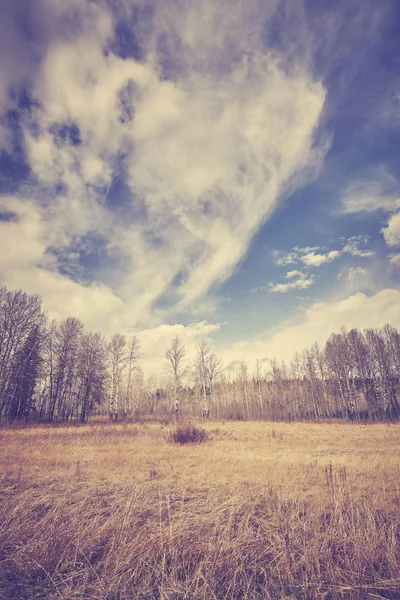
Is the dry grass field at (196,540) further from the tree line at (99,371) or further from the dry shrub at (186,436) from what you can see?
the tree line at (99,371)

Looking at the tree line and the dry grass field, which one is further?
the tree line

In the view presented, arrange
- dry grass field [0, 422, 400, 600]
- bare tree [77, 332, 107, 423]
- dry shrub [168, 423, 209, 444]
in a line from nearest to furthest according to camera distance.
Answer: dry grass field [0, 422, 400, 600] < dry shrub [168, 423, 209, 444] < bare tree [77, 332, 107, 423]

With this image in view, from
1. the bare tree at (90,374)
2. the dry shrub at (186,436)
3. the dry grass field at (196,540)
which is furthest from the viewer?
the bare tree at (90,374)

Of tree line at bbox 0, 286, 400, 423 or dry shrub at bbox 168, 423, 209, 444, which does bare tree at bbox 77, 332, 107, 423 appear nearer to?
tree line at bbox 0, 286, 400, 423

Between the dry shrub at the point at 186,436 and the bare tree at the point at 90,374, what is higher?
the bare tree at the point at 90,374

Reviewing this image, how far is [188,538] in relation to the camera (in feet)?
13.1

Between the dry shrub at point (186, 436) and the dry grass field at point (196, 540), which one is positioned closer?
the dry grass field at point (196, 540)

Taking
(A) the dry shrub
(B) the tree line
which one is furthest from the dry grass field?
(B) the tree line

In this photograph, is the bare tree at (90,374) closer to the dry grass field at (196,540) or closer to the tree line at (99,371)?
the tree line at (99,371)

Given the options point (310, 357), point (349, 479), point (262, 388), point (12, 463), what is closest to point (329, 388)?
point (310, 357)

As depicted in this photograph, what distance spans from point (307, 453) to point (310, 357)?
142 feet

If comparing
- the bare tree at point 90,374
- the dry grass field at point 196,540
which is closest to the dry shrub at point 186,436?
the dry grass field at point 196,540

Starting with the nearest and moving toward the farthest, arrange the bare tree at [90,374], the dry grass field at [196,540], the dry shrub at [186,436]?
1. the dry grass field at [196,540]
2. the dry shrub at [186,436]
3. the bare tree at [90,374]

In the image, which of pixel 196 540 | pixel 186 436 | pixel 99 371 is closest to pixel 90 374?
pixel 99 371
